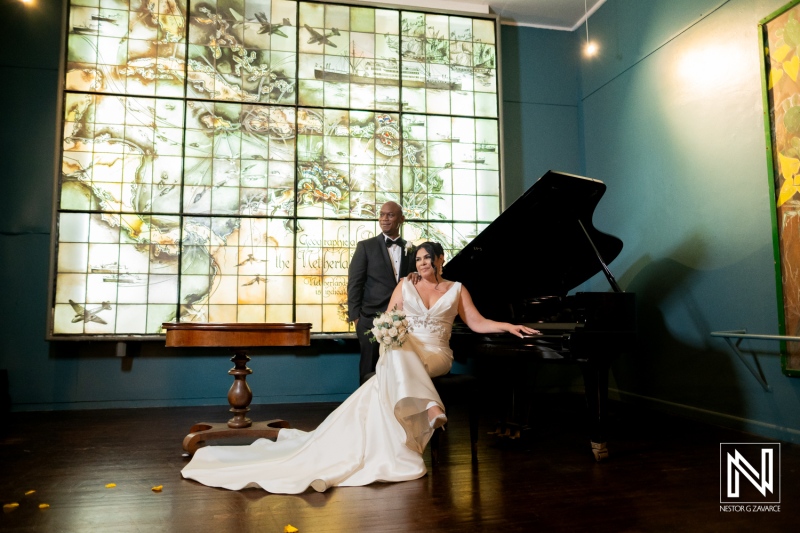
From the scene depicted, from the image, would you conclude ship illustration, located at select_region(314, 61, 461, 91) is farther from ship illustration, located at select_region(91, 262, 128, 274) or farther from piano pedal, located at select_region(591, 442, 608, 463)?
piano pedal, located at select_region(591, 442, 608, 463)

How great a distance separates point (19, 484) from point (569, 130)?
6143 millimetres

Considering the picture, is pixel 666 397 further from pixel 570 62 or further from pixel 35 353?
pixel 35 353

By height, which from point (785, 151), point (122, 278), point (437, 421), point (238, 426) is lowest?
point (238, 426)

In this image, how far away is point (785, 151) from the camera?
380 centimetres

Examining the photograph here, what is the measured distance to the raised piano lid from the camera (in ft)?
11.8

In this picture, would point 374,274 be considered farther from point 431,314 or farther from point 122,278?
point 122,278

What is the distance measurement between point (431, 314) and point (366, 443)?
93 cm

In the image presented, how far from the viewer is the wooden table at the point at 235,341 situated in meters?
3.52

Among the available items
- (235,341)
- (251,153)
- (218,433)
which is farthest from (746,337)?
(251,153)

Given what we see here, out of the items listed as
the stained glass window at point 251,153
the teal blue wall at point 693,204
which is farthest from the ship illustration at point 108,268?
the teal blue wall at point 693,204

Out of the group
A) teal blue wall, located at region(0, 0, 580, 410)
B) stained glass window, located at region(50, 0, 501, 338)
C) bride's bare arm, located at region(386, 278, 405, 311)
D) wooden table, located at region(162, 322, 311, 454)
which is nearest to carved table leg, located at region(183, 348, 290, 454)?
wooden table, located at region(162, 322, 311, 454)

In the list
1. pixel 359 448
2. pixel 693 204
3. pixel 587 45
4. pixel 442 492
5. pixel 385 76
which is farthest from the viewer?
pixel 587 45

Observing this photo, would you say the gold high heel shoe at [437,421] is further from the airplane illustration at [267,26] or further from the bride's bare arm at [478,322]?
the airplane illustration at [267,26]

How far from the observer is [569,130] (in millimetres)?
6668
